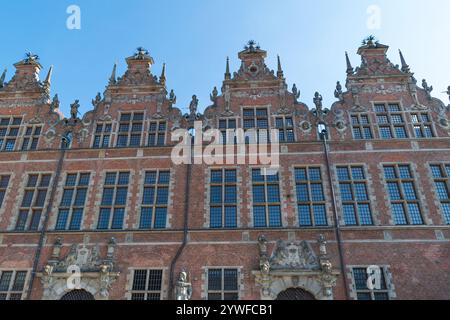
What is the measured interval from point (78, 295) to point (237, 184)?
8.09m

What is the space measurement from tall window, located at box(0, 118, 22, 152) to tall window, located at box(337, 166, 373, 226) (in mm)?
16319

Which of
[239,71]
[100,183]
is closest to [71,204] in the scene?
[100,183]

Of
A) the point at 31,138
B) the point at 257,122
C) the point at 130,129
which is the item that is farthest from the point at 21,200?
the point at 257,122

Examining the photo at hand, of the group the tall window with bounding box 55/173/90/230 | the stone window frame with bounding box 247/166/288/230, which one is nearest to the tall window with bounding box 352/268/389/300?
the stone window frame with bounding box 247/166/288/230

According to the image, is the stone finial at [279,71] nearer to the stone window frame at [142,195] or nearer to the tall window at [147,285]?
the stone window frame at [142,195]

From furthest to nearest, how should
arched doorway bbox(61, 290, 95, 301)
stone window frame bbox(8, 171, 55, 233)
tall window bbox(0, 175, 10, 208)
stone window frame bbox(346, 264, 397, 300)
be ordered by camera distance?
tall window bbox(0, 175, 10, 208) → stone window frame bbox(8, 171, 55, 233) → arched doorway bbox(61, 290, 95, 301) → stone window frame bbox(346, 264, 397, 300)

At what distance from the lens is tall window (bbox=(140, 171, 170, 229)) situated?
19.0m

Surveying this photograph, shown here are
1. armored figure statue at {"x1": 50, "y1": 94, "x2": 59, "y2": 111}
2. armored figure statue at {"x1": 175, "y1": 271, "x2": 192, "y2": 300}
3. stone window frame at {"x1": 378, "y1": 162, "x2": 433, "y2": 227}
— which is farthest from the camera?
armored figure statue at {"x1": 50, "y1": 94, "x2": 59, "y2": 111}

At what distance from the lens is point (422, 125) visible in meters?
20.6

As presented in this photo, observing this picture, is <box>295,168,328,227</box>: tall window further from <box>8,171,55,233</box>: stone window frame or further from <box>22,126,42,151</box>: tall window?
<box>22,126,42,151</box>: tall window

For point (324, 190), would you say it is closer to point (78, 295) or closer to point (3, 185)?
point (78, 295)

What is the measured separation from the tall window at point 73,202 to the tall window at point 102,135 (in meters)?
1.75

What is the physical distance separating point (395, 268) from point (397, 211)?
2618 millimetres

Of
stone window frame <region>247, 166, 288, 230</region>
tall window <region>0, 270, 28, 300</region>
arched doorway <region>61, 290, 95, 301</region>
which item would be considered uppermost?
stone window frame <region>247, 166, 288, 230</region>
